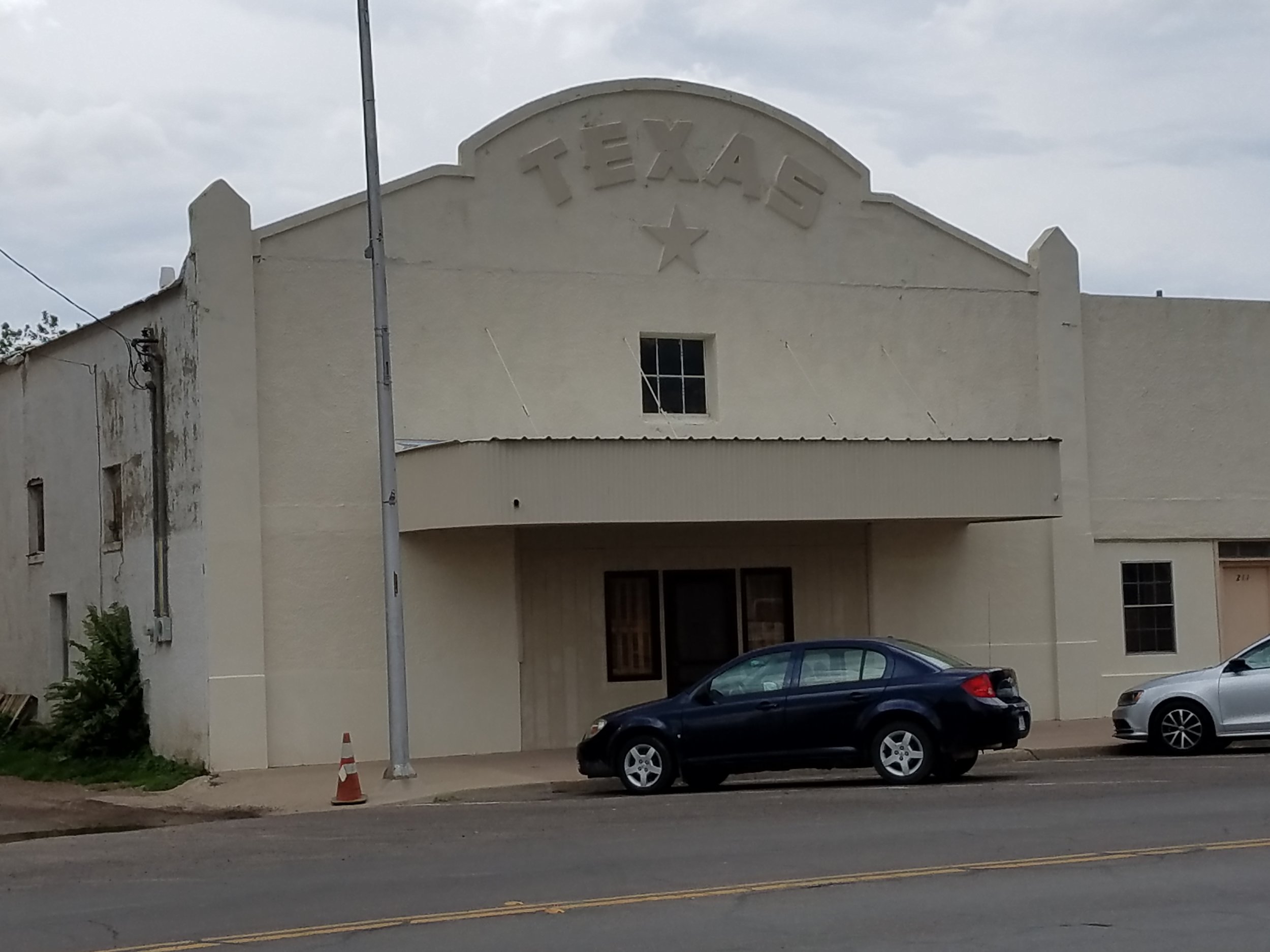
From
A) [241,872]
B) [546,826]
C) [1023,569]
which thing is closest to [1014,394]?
[1023,569]

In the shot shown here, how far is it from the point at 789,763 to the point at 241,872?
5.99 metres

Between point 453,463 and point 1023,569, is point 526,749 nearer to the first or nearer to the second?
point 453,463

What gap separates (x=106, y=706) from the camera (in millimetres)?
22328

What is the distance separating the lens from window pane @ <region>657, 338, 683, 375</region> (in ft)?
74.7

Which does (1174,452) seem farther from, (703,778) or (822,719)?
(703,778)

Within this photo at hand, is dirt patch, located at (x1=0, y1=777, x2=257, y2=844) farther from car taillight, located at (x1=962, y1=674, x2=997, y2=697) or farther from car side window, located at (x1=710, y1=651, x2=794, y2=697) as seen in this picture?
car taillight, located at (x1=962, y1=674, x2=997, y2=697)

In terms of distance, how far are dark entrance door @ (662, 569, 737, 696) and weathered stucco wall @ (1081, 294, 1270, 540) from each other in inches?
217

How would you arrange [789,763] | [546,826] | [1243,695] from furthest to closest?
[1243,695] < [789,763] < [546,826]

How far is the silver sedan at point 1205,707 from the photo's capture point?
59.9 feet

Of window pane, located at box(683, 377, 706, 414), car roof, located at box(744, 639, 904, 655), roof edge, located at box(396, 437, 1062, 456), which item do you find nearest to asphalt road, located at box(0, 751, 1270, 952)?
car roof, located at box(744, 639, 904, 655)

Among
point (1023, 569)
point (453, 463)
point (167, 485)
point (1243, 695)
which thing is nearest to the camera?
point (1243, 695)

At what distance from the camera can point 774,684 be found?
1675cm

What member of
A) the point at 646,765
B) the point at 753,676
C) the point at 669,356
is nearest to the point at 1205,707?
the point at 753,676

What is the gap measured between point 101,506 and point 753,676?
11.0 m
